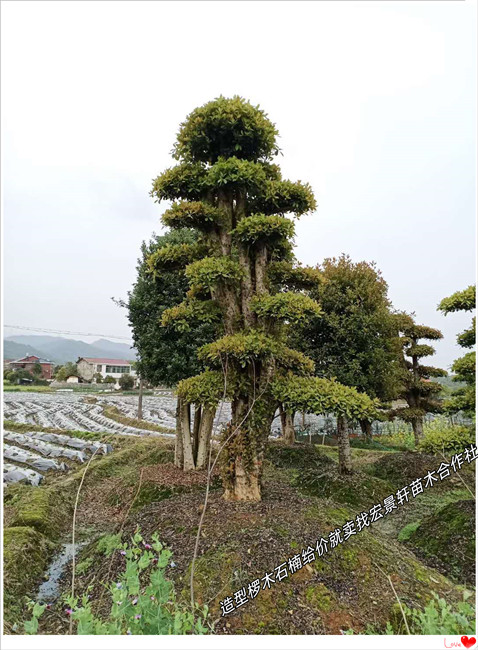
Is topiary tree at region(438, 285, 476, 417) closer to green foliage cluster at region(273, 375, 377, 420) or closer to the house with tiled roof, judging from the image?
green foliage cluster at region(273, 375, 377, 420)

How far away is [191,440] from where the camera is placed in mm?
4879

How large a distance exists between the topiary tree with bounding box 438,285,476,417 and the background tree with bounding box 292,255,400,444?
179 centimetres

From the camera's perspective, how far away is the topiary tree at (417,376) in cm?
458

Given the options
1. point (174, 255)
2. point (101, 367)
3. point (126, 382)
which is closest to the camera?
point (174, 255)

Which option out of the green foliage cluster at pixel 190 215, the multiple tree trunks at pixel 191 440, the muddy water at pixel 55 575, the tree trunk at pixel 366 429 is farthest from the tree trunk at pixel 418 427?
the muddy water at pixel 55 575

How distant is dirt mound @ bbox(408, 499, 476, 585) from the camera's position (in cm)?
243

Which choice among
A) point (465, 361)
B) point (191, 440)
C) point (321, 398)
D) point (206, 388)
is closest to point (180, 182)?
point (206, 388)

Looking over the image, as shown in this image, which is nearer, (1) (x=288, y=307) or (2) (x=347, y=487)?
(1) (x=288, y=307)

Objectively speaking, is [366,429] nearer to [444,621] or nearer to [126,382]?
[126,382]

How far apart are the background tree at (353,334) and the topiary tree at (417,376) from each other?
0.56 ft

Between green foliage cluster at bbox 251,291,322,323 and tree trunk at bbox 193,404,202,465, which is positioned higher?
green foliage cluster at bbox 251,291,322,323

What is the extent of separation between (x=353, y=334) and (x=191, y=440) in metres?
2.57

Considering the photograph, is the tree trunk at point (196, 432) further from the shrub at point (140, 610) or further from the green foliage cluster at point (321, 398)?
the shrub at point (140, 610)

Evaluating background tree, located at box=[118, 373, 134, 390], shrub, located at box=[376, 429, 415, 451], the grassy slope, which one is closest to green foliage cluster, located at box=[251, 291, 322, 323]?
the grassy slope
